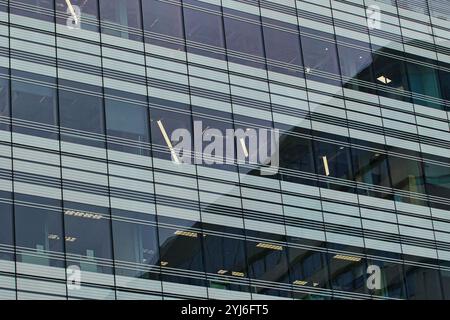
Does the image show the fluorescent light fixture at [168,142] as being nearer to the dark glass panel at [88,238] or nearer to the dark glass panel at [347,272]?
the dark glass panel at [88,238]

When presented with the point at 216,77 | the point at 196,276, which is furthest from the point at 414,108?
the point at 196,276

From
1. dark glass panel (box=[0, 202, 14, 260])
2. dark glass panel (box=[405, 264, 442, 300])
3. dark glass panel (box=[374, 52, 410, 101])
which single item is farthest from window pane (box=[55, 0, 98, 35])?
dark glass panel (box=[405, 264, 442, 300])

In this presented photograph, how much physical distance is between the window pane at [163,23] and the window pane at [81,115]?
5524 mm

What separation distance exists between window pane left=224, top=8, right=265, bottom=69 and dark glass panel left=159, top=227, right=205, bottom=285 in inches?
458

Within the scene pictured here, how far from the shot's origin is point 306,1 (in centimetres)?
6975

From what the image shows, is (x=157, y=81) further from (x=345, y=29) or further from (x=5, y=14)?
(x=345, y=29)

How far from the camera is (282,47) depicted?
222 feet

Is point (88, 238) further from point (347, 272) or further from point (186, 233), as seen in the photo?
point (347, 272)

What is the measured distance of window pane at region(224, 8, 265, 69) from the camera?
6594cm

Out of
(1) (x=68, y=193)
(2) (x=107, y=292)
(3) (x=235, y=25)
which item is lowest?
(2) (x=107, y=292)

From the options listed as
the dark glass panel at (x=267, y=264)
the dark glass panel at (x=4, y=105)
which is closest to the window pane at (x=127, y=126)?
the dark glass panel at (x=4, y=105)

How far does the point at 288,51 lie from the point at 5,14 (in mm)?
16967

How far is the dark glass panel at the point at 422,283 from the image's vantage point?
65000 mm

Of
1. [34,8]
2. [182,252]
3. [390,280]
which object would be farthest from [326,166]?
[34,8]
